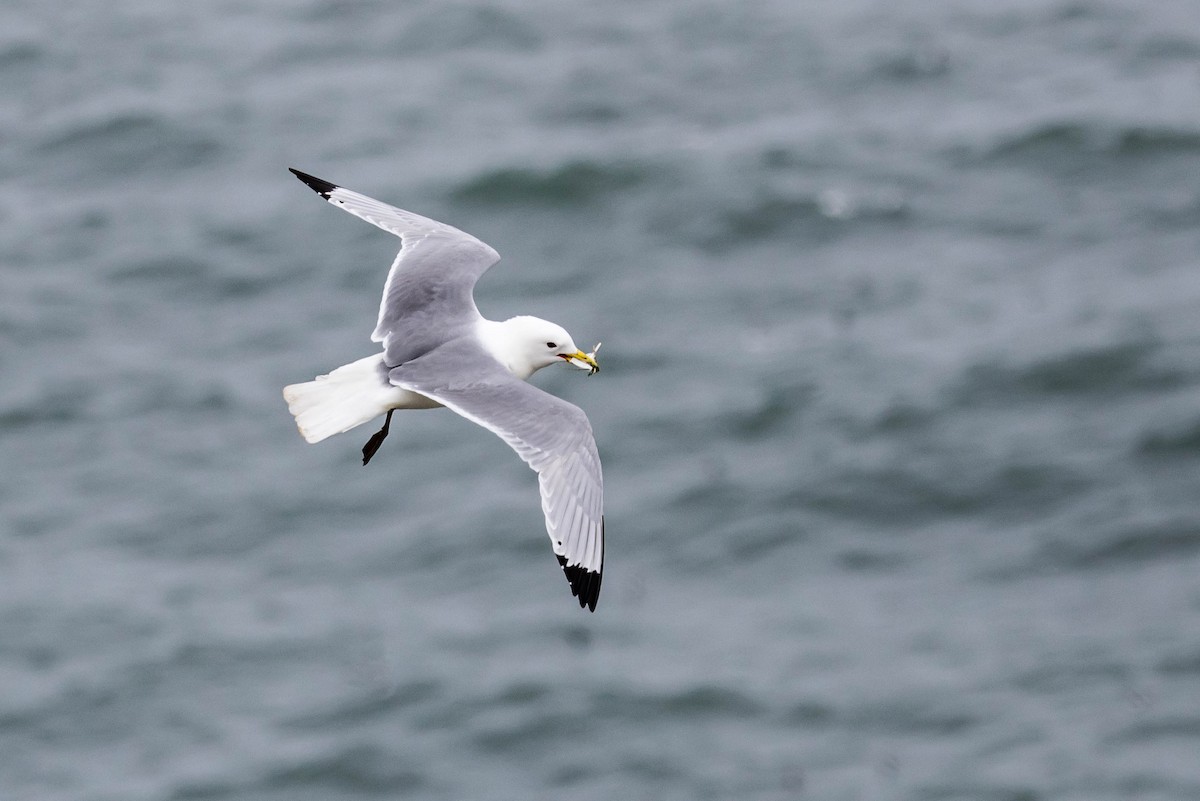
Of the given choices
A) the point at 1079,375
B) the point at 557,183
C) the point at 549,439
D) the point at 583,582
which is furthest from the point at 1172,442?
the point at 583,582

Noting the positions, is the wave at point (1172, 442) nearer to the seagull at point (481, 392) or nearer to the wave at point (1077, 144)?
the wave at point (1077, 144)

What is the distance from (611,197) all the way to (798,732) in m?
8.06

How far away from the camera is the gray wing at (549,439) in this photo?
9242 millimetres

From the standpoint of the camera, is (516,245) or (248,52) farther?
(248,52)

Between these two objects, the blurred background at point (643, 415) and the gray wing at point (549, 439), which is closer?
the gray wing at point (549, 439)

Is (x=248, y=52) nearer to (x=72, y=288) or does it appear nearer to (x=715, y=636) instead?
(x=72, y=288)

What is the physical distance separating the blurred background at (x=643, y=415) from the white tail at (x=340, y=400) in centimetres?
1008

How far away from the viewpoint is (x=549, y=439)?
9.48 meters

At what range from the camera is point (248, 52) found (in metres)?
28.8

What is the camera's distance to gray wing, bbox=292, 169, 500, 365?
10164 millimetres

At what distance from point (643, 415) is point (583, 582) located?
13035mm

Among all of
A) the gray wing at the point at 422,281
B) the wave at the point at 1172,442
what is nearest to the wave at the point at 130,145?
the wave at the point at 1172,442

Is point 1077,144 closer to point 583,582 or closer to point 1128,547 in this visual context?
point 1128,547

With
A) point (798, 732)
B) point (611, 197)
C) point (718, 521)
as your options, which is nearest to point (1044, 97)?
point (611, 197)
